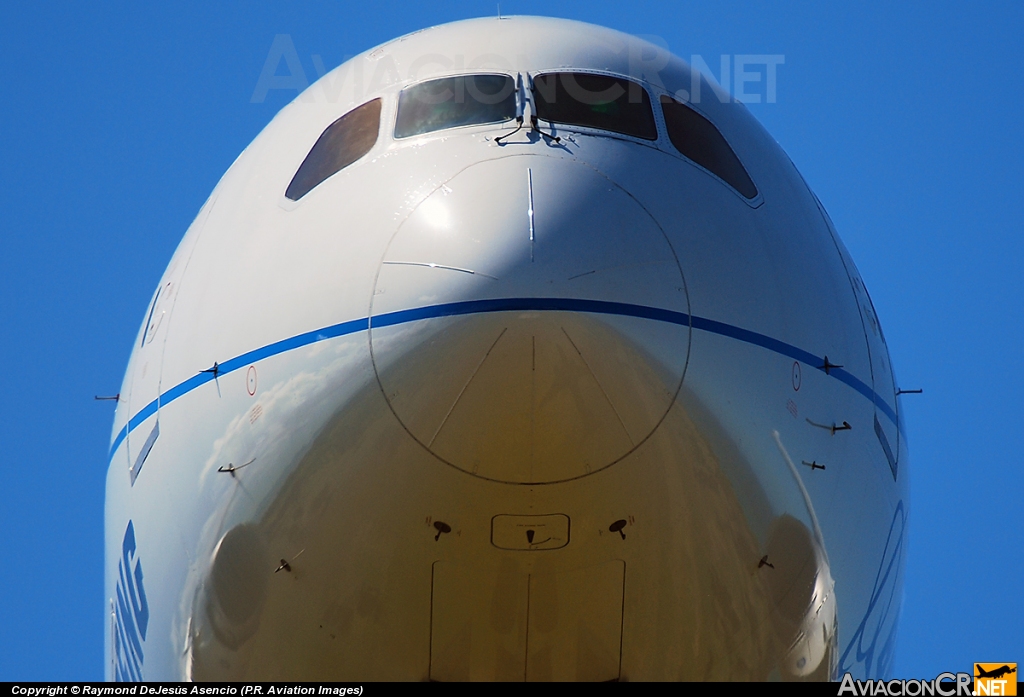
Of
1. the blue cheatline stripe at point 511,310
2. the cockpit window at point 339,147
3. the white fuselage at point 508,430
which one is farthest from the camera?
the cockpit window at point 339,147

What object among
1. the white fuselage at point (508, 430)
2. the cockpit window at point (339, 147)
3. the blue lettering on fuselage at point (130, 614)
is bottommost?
the blue lettering on fuselage at point (130, 614)

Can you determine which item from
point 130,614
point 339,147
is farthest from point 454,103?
point 130,614

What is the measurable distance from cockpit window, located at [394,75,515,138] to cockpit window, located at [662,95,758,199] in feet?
3.21

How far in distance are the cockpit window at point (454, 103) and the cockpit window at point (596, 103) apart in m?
0.21

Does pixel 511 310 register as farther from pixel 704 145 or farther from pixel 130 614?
pixel 130 614

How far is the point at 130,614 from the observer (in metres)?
9.27

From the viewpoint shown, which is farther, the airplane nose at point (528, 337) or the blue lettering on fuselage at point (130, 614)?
the blue lettering on fuselage at point (130, 614)

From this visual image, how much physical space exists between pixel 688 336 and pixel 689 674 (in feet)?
6.21

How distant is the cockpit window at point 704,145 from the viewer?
28.3ft

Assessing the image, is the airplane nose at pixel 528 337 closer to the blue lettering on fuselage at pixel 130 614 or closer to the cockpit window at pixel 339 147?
the cockpit window at pixel 339 147

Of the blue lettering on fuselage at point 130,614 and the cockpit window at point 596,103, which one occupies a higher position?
the cockpit window at point 596,103

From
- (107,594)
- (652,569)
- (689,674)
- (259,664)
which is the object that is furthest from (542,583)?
(107,594)

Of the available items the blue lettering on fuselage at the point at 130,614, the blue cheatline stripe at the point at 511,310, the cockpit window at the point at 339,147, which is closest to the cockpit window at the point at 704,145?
Result: the blue cheatline stripe at the point at 511,310

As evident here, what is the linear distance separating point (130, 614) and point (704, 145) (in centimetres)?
452
